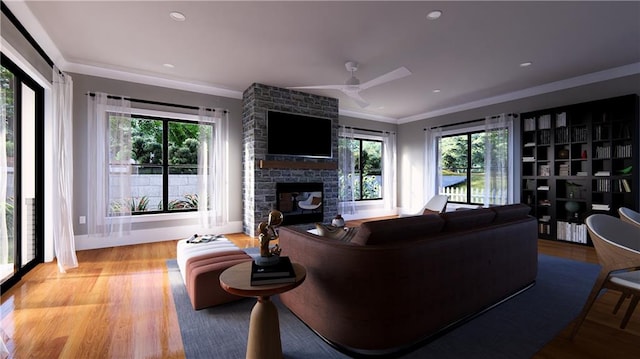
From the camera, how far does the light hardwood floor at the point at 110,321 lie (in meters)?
1.82

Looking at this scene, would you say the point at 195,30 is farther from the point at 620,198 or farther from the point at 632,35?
the point at 620,198

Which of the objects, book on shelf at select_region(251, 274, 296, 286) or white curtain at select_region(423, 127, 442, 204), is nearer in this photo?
book on shelf at select_region(251, 274, 296, 286)

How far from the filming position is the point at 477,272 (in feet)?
7.20

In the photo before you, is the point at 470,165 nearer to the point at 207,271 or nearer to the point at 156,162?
the point at 207,271

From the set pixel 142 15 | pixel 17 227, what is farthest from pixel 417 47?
pixel 17 227

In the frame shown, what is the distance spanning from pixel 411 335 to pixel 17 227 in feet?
13.2

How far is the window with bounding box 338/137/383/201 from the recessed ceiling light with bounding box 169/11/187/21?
170 inches

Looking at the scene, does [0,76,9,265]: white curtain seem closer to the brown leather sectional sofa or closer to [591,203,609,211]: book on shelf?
the brown leather sectional sofa

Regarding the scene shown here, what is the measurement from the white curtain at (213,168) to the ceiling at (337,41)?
0.59 metres

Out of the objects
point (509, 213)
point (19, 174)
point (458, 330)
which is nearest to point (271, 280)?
point (458, 330)

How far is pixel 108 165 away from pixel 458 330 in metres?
4.92

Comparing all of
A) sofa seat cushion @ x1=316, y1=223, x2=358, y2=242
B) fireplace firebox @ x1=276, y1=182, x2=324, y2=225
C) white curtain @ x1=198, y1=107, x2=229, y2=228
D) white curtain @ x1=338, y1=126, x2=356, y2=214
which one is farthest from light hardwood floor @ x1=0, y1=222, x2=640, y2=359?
white curtain @ x1=338, y1=126, x2=356, y2=214

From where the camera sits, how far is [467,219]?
228 cm

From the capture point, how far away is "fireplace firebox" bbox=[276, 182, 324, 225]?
527cm
